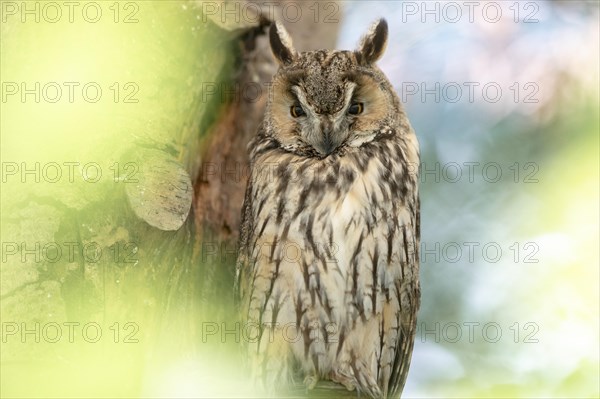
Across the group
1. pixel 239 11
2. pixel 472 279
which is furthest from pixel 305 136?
pixel 472 279

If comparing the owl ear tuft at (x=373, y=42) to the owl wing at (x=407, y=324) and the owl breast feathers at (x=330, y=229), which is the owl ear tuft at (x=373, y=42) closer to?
the owl breast feathers at (x=330, y=229)

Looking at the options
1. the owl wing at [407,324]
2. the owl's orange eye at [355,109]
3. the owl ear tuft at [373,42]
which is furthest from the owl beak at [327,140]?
the owl wing at [407,324]

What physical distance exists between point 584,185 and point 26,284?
61.7 inches

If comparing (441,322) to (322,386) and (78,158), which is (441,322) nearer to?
(322,386)

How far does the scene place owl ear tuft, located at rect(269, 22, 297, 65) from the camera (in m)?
2.61

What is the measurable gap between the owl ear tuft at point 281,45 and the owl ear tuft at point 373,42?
0.23 metres

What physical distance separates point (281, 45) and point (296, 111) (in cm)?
23

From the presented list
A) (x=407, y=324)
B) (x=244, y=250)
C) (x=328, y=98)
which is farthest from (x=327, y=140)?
(x=407, y=324)

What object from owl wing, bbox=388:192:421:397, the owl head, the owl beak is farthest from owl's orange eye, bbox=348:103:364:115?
owl wing, bbox=388:192:421:397

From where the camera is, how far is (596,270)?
2479mm

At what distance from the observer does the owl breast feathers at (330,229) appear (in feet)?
8.38

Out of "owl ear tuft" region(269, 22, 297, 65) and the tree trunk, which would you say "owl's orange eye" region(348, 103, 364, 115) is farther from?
the tree trunk

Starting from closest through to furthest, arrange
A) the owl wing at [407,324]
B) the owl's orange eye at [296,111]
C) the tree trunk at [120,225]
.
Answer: the tree trunk at [120,225] → the owl's orange eye at [296,111] → the owl wing at [407,324]

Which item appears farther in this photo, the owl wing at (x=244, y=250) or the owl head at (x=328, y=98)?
the owl wing at (x=244, y=250)
